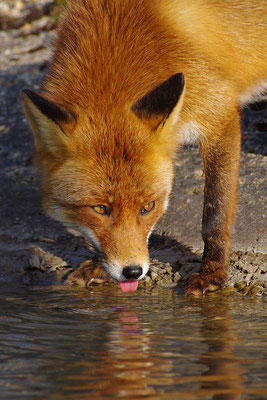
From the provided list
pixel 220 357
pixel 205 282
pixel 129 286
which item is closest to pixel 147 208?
pixel 129 286

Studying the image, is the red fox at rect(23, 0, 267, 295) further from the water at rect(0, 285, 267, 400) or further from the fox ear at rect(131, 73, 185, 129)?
the water at rect(0, 285, 267, 400)

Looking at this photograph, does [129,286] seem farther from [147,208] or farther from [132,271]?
[147,208]

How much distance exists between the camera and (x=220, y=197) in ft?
16.1

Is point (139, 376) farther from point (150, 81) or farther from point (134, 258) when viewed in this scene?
point (150, 81)

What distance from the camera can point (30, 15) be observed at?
39.4ft

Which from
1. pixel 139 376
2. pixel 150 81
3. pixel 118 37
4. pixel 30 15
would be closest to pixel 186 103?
pixel 150 81

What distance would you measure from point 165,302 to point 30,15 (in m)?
9.09

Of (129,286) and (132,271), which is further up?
(132,271)

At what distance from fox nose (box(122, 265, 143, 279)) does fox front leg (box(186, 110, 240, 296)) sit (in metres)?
0.93

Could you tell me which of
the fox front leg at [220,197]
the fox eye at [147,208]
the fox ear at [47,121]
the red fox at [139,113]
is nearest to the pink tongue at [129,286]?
the red fox at [139,113]

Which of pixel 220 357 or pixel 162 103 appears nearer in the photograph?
pixel 220 357

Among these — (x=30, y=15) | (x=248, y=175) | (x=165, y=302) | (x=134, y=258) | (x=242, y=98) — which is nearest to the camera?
(x=134, y=258)

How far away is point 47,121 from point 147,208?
92 centimetres

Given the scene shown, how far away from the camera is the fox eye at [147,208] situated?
13.7 feet
